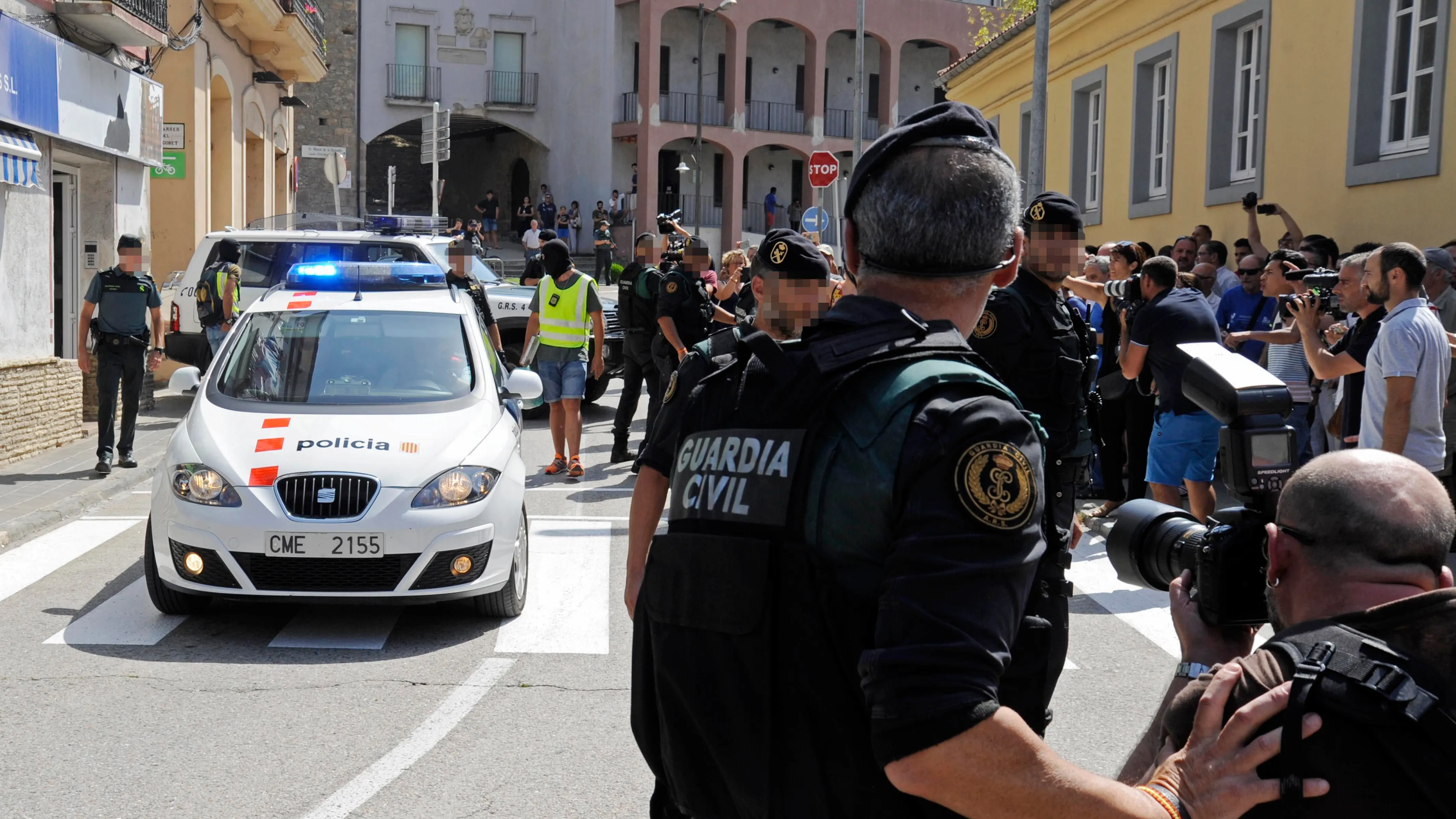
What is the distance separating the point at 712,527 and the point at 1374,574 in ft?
2.83

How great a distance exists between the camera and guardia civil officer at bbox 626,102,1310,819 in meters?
1.67

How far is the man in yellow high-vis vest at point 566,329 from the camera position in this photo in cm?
1141

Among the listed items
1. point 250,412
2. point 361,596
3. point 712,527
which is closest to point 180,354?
point 250,412

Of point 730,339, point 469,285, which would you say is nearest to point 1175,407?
point 730,339

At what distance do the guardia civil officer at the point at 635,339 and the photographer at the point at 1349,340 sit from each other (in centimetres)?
602

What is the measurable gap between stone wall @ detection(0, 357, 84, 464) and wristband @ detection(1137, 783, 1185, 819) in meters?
12.0

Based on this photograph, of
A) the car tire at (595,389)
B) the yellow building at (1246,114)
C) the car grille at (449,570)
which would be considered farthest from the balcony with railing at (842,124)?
the car grille at (449,570)

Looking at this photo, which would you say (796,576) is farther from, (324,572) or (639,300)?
(639,300)

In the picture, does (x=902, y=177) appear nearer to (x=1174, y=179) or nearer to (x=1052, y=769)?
(x=1052, y=769)

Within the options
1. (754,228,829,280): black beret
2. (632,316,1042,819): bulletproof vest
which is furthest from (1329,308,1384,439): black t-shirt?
(632,316,1042,819): bulletproof vest

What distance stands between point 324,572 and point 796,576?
5135 mm

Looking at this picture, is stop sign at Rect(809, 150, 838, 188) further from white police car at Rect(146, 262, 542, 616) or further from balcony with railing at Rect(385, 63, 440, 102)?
balcony with railing at Rect(385, 63, 440, 102)

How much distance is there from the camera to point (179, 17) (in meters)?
19.8

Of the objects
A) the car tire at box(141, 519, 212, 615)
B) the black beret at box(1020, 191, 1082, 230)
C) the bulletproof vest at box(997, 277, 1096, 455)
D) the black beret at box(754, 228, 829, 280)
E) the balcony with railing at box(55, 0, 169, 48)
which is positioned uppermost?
the balcony with railing at box(55, 0, 169, 48)
